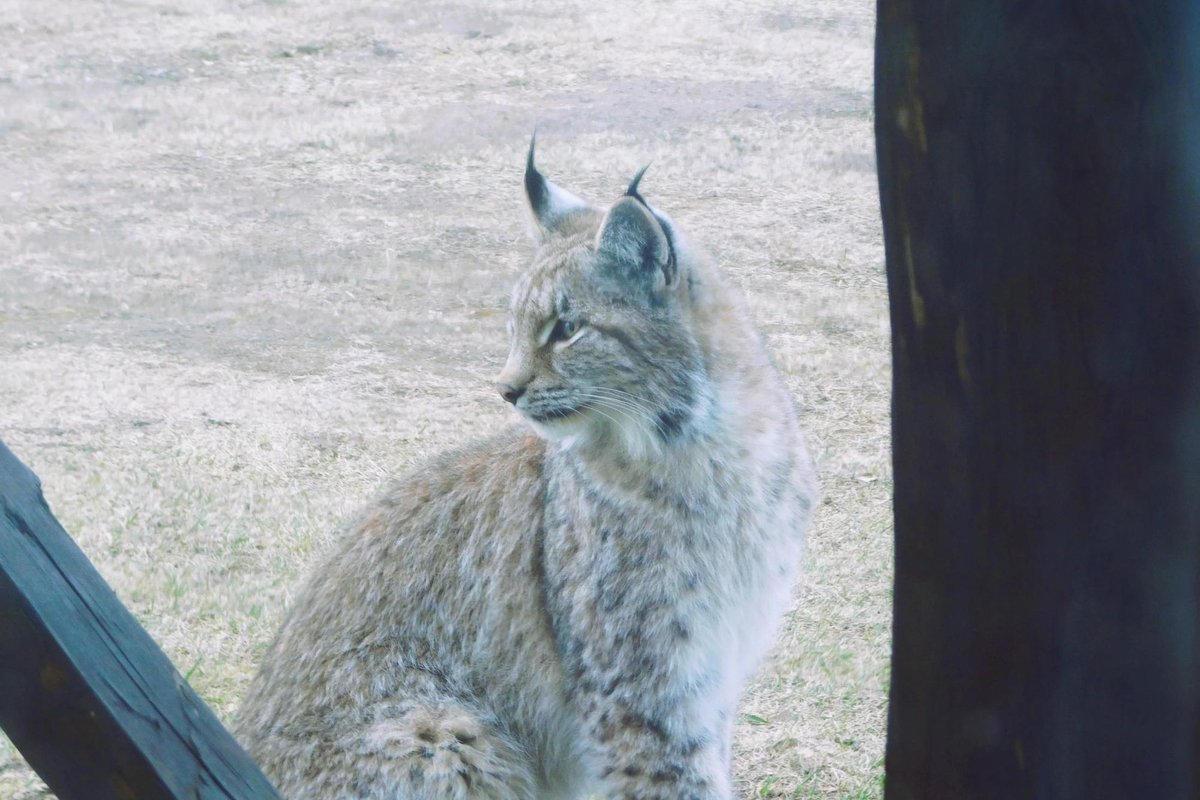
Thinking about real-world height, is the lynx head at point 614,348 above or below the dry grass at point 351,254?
above

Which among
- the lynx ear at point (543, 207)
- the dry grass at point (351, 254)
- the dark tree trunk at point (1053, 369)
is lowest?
the dry grass at point (351, 254)

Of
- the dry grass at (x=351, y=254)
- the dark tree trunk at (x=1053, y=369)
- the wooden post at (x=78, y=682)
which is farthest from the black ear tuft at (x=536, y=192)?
the dark tree trunk at (x=1053, y=369)

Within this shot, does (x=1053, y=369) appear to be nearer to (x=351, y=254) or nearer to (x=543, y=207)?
(x=543, y=207)

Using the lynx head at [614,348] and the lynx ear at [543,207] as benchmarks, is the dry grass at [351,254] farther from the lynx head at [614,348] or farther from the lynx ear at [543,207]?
the lynx ear at [543,207]

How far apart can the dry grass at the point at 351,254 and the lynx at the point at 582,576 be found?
0.73 metres

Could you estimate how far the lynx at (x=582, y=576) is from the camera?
3.50 metres

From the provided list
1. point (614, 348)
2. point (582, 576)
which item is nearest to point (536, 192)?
point (614, 348)

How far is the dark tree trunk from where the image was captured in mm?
1230

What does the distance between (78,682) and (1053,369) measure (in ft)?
3.86

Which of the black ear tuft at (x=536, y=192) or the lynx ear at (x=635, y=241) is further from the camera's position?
the black ear tuft at (x=536, y=192)

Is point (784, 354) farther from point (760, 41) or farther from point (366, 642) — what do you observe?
point (760, 41)

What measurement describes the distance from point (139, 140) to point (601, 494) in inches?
311

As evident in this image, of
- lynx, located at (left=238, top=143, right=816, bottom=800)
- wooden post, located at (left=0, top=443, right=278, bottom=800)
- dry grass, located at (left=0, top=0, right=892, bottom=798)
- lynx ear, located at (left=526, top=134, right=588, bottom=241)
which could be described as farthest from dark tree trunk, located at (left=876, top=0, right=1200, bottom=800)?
dry grass, located at (left=0, top=0, right=892, bottom=798)

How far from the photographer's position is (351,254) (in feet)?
28.1
